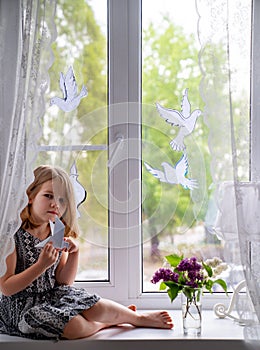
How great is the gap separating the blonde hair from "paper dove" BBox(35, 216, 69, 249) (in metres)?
0.06

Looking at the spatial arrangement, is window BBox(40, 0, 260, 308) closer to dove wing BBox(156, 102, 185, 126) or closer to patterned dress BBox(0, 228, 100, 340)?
dove wing BBox(156, 102, 185, 126)

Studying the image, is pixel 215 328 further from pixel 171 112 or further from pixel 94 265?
pixel 171 112

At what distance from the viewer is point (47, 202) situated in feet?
7.45

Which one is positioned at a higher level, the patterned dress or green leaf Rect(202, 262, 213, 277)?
green leaf Rect(202, 262, 213, 277)

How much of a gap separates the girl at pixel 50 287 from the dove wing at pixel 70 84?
0.93 feet

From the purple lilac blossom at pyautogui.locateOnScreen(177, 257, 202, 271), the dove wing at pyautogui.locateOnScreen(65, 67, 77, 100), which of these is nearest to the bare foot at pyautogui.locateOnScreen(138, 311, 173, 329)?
the purple lilac blossom at pyautogui.locateOnScreen(177, 257, 202, 271)

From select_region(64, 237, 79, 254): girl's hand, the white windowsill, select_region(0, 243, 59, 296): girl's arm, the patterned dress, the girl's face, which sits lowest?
the white windowsill

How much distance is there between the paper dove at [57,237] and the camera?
221 cm

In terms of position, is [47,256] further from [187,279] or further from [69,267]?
[187,279]

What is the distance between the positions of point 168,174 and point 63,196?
434 mm

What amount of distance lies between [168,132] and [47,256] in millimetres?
697

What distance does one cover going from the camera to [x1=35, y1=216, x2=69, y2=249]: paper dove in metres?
2.21

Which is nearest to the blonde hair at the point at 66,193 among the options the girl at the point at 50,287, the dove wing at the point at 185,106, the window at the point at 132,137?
the girl at the point at 50,287

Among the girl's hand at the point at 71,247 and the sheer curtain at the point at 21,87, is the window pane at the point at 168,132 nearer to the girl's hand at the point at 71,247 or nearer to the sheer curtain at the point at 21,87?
the girl's hand at the point at 71,247
